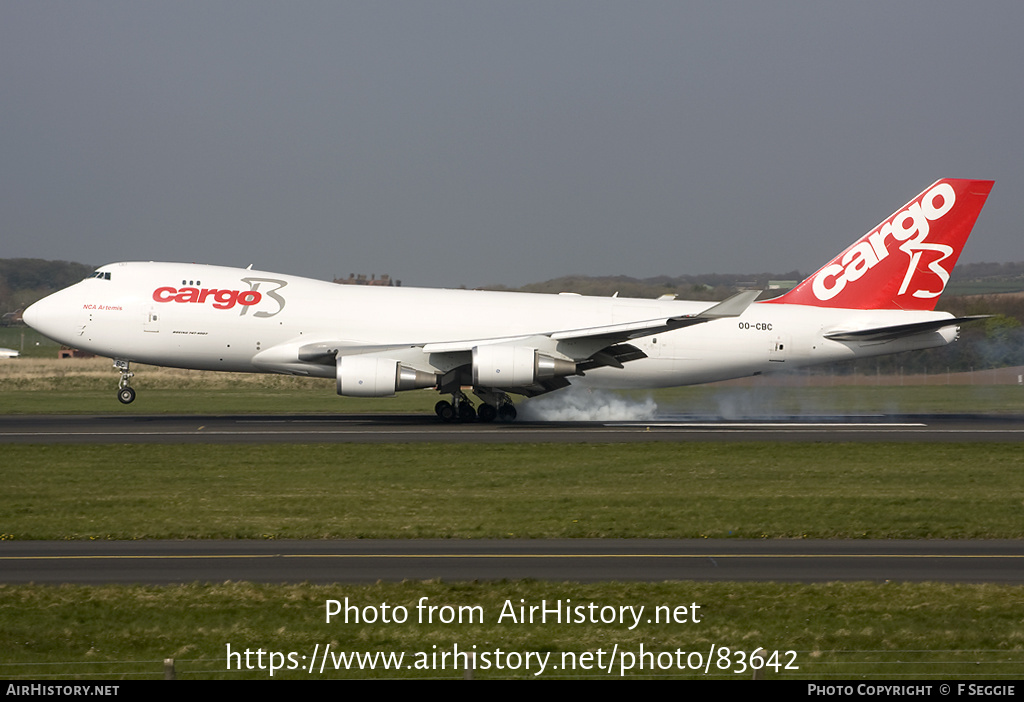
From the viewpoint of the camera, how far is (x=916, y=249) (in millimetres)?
37438

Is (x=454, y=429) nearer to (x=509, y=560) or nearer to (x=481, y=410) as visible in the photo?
(x=481, y=410)

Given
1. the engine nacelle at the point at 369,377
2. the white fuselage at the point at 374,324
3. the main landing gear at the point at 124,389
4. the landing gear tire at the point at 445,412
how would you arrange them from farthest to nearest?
1. the landing gear tire at the point at 445,412
2. the main landing gear at the point at 124,389
3. the white fuselage at the point at 374,324
4. the engine nacelle at the point at 369,377

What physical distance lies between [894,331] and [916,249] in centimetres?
379

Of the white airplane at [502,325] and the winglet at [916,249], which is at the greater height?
the winglet at [916,249]

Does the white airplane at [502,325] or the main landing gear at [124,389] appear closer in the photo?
the white airplane at [502,325]

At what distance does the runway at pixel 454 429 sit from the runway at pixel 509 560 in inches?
538

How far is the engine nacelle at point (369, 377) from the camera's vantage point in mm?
33344

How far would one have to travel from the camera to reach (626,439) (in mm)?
31422

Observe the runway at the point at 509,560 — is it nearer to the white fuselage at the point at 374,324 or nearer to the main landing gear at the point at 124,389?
the white fuselage at the point at 374,324

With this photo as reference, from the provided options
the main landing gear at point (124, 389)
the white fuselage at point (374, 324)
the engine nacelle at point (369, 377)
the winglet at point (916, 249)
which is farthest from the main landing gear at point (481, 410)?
the winglet at point (916, 249)

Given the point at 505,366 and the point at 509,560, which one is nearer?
the point at 509,560

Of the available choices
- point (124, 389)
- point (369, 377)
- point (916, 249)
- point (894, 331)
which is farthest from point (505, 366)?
point (916, 249)

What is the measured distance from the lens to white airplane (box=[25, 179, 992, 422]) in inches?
1372

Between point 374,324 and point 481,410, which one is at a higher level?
point 374,324
